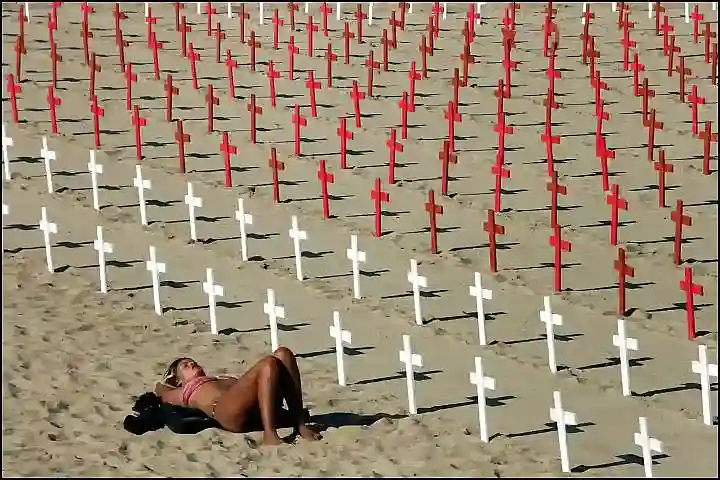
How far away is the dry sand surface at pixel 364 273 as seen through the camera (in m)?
14.2

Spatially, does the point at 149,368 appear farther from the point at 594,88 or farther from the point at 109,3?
the point at 109,3

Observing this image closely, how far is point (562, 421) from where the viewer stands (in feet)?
44.5

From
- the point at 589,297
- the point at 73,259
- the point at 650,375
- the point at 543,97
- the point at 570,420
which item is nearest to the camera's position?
the point at 570,420

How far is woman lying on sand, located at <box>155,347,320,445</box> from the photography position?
13.6 metres

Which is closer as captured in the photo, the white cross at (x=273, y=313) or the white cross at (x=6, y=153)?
the white cross at (x=273, y=313)

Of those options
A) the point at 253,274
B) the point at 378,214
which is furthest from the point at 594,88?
the point at 253,274

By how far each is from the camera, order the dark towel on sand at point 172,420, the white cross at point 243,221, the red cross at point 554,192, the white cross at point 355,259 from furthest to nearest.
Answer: the red cross at point 554,192, the white cross at point 243,221, the white cross at point 355,259, the dark towel on sand at point 172,420

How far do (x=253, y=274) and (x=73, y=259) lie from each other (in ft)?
7.12

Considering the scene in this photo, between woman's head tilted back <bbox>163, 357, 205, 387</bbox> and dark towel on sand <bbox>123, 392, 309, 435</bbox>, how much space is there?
25cm

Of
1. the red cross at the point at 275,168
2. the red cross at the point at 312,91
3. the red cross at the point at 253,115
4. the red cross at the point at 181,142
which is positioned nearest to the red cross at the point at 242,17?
the red cross at the point at 312,91

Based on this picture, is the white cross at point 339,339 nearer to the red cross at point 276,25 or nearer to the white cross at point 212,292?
the white cross at point 212,292

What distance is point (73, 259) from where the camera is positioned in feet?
62.6

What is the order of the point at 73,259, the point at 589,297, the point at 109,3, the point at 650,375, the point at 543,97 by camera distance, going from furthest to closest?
1. the point at 109,3
2. the point at 543,97
3. the point at 73,259
4. the point at 589,297
5. the point at 650,375

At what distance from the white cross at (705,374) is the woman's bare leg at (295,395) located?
342 cm
